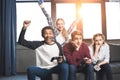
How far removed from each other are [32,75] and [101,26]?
9.65 feet

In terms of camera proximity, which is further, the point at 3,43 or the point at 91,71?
the point at 3,43

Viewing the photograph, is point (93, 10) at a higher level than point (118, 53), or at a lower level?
higher

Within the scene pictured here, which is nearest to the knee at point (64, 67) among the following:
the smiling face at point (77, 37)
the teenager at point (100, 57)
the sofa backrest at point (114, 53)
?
the smiling face at point (77, 37)

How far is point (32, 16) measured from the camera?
5008 millimetres

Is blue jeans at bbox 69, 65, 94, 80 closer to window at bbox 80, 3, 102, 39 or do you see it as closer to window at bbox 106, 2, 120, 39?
window at bbox 80, 3, 102, 39

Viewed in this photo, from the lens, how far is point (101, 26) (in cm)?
509

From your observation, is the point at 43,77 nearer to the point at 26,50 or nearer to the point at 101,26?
the point at 26,50

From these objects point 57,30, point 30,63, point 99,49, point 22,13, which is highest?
point 22,13

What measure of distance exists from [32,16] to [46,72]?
2.64m

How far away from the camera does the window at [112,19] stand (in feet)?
16.8

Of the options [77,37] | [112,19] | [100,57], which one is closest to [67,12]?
[112,19]

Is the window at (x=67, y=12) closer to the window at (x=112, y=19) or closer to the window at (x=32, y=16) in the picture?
the window at (x=32, y=16)

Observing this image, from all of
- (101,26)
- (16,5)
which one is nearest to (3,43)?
(16,5)

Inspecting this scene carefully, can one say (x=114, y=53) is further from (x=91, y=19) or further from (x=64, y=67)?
(x=64, y=67)
